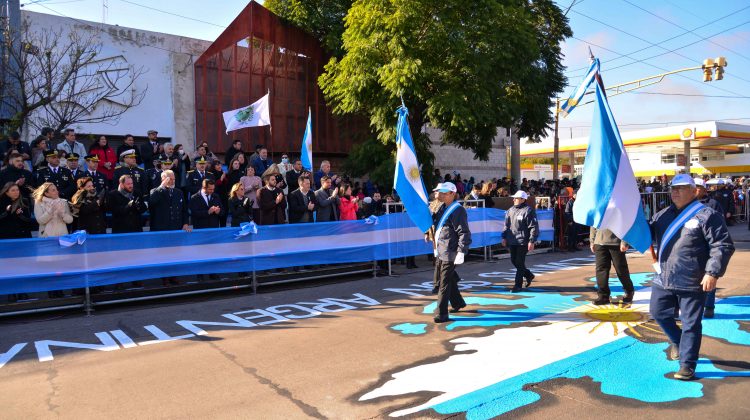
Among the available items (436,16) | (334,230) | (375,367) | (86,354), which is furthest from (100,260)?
(436,16)

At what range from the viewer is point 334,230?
35.1 feet

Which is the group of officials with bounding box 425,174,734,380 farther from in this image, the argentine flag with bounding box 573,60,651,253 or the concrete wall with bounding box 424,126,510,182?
the concrete wall with bounding box 424,126,510,182

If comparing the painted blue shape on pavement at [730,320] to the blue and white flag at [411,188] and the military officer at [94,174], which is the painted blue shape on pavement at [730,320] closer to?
the blue and white flag at [411,188]

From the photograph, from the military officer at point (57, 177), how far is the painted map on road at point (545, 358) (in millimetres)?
6783

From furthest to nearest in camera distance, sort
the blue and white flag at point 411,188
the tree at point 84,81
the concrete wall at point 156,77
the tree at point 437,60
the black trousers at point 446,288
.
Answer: the concrete wall at point 156,77 < the tree at point 437,60 < the tree at point 84,81 < the blue and white flag at point 411,188 < the black trousers at point 446,288

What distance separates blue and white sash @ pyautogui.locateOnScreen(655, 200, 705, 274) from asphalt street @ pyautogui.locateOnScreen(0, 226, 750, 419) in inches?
50.0

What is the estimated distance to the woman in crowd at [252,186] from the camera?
11328 mm

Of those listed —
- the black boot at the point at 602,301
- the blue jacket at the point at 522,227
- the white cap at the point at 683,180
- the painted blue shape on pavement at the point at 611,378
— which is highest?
the white cap at the point at 683,180

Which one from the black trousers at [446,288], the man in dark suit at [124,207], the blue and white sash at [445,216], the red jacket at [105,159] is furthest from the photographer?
the red jacket at [105,159]

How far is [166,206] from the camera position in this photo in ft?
31.3

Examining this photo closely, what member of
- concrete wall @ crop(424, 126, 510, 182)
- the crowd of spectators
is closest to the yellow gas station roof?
concrete wall @ crop(424, 126, 510, 182)

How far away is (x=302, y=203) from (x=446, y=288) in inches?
183

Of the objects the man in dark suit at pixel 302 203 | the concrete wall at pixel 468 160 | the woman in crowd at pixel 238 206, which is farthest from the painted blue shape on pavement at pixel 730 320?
the concrete wall at pixel 468 160

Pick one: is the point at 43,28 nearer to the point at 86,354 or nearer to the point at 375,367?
the point at 86,354
